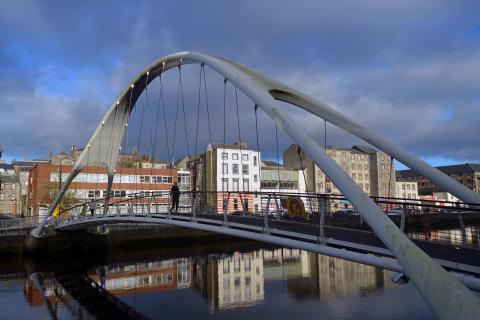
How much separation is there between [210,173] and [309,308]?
168 ft

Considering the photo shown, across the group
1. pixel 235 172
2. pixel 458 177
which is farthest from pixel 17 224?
pixel 458 177

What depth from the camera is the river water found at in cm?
1468

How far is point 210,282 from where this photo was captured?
20516 mm

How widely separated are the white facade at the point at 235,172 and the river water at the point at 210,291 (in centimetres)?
3618

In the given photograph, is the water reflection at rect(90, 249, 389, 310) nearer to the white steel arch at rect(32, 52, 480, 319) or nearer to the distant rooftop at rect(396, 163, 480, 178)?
the white steel arch at rect(32, 52, 480, 319)

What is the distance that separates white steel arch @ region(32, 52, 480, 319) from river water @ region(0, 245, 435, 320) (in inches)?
194

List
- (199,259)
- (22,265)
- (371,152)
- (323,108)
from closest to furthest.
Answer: (323,108) < (22,265) < (199,259) < (371,152)

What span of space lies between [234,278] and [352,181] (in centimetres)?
1441

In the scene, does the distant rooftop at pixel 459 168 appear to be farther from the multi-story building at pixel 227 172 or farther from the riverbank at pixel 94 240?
the riverbank at pixel 94 240

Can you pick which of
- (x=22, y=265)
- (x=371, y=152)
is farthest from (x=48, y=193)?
(x=371, y=152)

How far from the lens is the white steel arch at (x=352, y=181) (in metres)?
5.87

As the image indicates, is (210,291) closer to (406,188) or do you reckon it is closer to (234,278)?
(234,278)

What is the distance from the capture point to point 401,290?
658 inches

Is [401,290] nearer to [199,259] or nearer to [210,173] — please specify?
[199,259]
